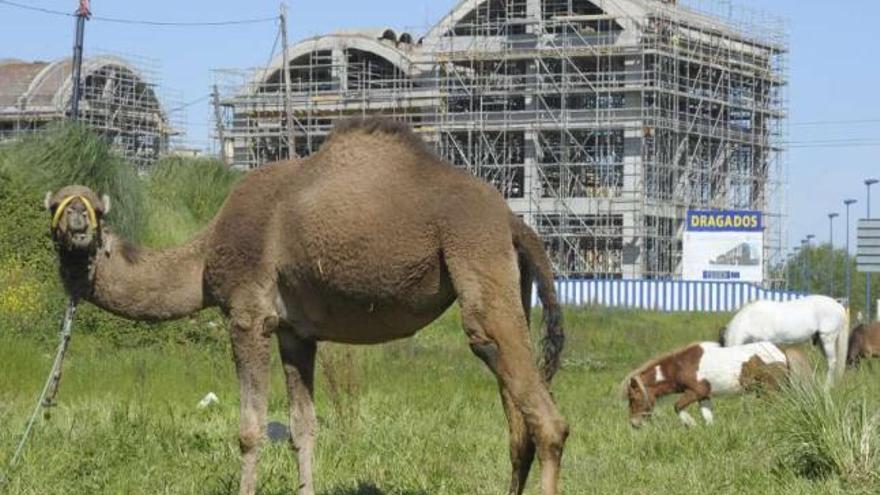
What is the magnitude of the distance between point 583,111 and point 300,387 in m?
70.7

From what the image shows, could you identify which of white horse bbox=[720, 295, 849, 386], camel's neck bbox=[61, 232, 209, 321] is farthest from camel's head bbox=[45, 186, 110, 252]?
white horse bbox=[720, 295, 849, 386]

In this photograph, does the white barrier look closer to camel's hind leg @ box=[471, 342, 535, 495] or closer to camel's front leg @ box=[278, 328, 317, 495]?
camel's front leg @ box=[278, 328, 317, 495]

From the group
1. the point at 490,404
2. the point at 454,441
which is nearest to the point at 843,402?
the point at 454,441

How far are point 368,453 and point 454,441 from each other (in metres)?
1.20

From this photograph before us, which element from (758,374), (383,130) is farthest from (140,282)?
A: (758,374)

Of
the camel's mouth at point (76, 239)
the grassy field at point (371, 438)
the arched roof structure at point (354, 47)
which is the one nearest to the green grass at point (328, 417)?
the grassy field at point (371, 438)

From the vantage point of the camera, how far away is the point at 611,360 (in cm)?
3478

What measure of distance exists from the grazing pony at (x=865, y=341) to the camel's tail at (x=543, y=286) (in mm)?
25682

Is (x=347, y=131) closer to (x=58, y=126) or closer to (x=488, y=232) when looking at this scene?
(x=488, y=232)

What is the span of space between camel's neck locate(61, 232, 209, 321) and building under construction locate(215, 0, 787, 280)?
67.5m

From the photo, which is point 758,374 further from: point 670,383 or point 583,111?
point 583,111

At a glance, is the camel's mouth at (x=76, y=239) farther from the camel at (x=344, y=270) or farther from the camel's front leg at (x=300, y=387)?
the camel's front leg at (x=300, y=387)

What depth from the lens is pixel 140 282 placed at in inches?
411

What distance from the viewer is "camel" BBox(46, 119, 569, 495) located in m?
9.21
